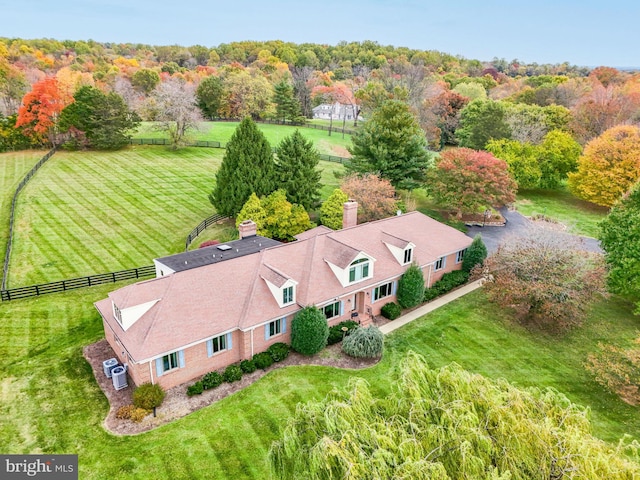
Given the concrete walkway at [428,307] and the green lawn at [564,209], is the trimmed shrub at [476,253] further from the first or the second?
the green lawn at [564,209]

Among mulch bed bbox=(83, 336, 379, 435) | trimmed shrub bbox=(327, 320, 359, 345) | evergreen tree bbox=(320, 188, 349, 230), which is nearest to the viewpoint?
mulch bed bbox=(83, 336, 379, 435)

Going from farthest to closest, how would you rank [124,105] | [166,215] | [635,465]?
[124,105] → [166,215] → [635,465]

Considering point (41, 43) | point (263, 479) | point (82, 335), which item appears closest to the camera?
point (263, 479)

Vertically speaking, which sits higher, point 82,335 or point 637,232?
point 637,232

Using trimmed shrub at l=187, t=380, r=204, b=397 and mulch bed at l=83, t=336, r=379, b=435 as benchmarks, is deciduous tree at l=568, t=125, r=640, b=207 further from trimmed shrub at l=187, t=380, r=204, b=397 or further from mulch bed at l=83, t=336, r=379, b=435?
trimmed shrub at l=187, t=380, r=204, b=397

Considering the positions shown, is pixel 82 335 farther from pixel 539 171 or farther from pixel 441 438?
pixel 539 171

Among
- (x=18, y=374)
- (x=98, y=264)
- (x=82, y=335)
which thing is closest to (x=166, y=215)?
(x=98, y=264)

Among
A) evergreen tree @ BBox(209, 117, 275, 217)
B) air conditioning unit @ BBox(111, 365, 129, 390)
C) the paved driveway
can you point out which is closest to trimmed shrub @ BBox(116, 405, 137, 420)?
air conditioning unit @ BBox(111, 365, 129, 390)
